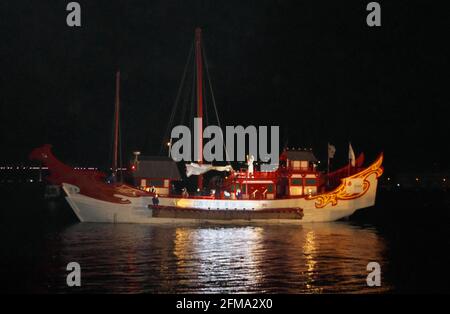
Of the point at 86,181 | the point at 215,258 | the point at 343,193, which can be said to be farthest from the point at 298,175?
the point at 215,258

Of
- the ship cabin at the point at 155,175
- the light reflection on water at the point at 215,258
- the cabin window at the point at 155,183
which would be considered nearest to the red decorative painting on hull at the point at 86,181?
the light reflection on water at the point at 215,258

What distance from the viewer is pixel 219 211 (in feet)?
164

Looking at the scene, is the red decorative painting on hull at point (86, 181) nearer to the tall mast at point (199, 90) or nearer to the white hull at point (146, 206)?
the white hull at point (146, 206)

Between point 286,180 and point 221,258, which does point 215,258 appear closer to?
point 221,258

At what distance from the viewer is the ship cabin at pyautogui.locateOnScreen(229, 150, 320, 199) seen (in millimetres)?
53378

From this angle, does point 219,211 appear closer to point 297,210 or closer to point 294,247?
point 297,210

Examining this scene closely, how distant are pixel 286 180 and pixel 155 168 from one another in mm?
13572

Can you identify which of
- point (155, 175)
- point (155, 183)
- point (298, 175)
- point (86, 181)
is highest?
point (298, 175)

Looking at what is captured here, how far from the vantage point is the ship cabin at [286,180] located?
53.4 meters

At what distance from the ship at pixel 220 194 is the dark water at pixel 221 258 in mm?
1865

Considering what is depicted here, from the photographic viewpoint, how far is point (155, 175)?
57.1 meters

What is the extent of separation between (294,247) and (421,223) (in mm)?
29311

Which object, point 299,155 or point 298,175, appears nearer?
point 298,175
